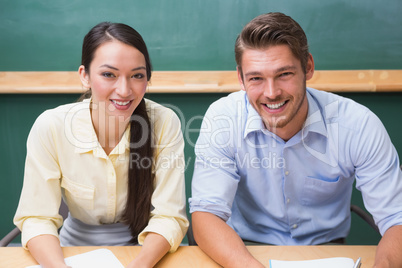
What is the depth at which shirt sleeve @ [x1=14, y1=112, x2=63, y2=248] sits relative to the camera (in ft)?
4.19

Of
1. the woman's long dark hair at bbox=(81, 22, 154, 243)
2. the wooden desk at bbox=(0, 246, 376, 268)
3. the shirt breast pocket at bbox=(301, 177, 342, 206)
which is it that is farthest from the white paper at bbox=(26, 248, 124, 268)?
the shirt breast pocket at bbox=(301, 177, 342, 206)

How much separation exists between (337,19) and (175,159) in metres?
1.26

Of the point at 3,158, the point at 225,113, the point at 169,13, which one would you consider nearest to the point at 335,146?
the point at 225,113

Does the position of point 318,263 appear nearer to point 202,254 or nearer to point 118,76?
point 202,254

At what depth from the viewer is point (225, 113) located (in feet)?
4.88

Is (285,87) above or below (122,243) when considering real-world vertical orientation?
above

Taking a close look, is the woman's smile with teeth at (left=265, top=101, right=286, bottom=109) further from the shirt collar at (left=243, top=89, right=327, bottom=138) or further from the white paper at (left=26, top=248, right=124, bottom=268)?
the white paper at (left=26, top=248, right=124, bottom=268)

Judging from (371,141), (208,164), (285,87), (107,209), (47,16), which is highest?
(47,16)

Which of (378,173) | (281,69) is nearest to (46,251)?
(281,69)

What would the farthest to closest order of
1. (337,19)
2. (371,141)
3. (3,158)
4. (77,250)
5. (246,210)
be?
(3,158) → (337,19) → (246,210) → (371,141) → (77,250)

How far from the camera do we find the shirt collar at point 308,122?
142cm

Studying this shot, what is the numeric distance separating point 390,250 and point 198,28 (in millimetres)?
1449

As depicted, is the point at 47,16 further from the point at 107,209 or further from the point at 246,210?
the point at 246,210

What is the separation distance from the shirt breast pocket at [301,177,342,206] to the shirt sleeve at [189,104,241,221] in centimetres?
25
